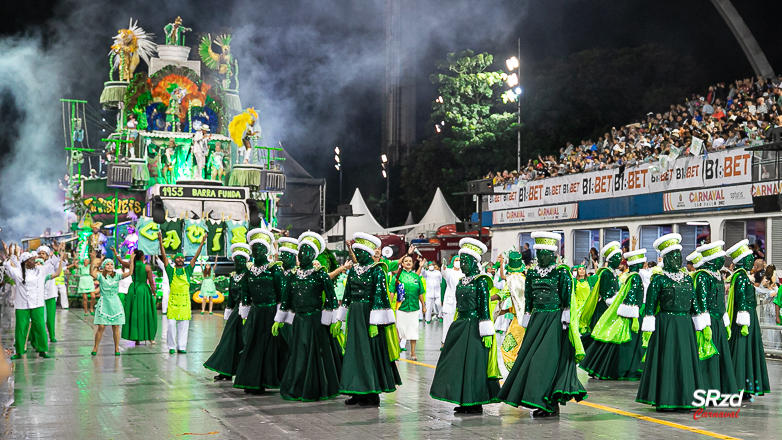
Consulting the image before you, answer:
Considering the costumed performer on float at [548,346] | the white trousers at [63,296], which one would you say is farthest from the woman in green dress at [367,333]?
the white trousers at [63,296]

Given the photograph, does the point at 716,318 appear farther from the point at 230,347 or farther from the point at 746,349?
the point at 230,347

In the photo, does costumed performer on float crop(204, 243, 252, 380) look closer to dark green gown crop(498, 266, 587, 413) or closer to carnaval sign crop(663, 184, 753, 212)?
dark green gown crop(498, 266, 587, 413)

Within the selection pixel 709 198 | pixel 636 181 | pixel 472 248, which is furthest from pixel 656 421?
pixel 636 181

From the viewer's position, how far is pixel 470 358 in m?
8.92

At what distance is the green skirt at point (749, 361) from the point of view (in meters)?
10.2

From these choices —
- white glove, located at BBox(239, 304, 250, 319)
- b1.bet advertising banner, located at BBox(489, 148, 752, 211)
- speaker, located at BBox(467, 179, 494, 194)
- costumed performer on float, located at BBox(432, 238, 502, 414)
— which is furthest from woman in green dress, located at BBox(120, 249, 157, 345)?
speaker, located at BBox(467, 179, 494, 194)

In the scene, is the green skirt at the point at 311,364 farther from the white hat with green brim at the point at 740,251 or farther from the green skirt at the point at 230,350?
the white hat with green brim at the point at 740,251

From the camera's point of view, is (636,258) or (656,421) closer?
(656,421)

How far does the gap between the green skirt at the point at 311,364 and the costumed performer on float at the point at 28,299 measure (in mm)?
6374

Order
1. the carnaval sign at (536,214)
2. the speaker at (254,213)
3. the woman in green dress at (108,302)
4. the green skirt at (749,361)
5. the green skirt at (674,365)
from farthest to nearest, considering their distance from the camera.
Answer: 1. the speaker at (254,213)
2. the carnaval sign at (536,214)
3. the woman in green dress at (108,302)
4. the green skirt at (749,361)
5. the green skirt at (674,365)

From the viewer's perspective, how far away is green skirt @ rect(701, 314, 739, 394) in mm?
9469

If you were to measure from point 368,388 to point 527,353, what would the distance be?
5.76 ft

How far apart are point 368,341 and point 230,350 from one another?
2785mm

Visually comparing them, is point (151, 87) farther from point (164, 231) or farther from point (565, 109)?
point (565, 109)
